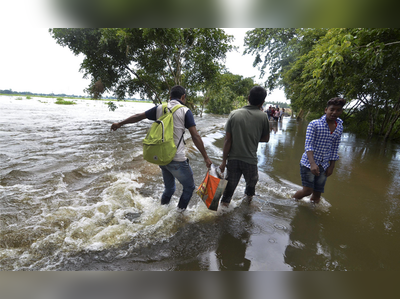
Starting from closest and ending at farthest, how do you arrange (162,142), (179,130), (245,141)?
(162,142)
(179,130)
(245,141)

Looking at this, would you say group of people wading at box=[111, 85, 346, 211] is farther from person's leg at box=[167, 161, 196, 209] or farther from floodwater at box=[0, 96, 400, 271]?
floodwater at box=[0, 96, 400, 271]

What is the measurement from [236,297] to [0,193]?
4544 millimetres

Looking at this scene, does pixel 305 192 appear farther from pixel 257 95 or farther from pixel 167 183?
pixel 167 183

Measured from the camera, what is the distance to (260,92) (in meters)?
2.86

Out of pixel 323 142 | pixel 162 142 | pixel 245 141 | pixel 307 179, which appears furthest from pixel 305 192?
pixel 162 142

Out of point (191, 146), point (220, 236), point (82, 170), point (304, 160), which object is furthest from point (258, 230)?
point (191, 146)

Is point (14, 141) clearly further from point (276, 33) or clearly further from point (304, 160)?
point (276, 33)

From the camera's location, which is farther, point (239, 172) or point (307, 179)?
point (307, 179)

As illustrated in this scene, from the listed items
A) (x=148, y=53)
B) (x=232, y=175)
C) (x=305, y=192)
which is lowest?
(x=305, y=192)

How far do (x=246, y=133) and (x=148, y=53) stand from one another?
44.4ft

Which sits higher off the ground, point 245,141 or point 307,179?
point 245,141

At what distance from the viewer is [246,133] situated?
290 centimetres

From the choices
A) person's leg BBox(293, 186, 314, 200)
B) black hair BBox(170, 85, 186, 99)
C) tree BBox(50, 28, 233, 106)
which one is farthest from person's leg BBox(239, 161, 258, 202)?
tree BBox(50, 28, 233, 106)

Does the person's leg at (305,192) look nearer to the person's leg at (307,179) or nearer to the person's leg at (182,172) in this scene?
the person's leg at (307,179)
